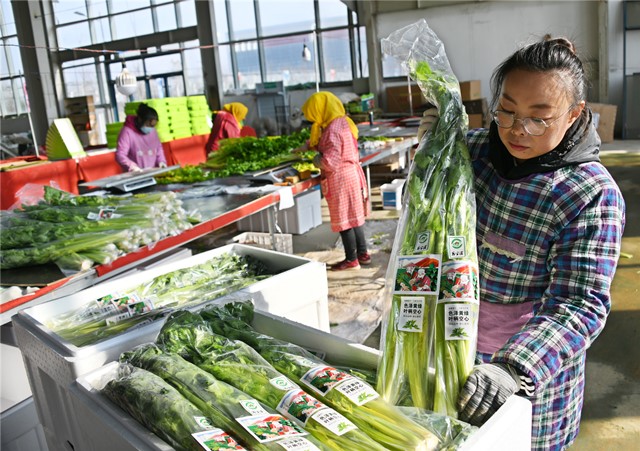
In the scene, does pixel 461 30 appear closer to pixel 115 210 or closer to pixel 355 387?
pixel 115 210

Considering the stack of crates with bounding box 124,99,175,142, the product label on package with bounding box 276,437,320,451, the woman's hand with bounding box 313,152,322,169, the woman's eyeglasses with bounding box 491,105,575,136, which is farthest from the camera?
the stack of crates with bounding box 124,99,175,142

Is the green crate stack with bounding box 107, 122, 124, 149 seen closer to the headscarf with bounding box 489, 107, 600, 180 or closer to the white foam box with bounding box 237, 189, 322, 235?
the white foam box with bounding box 237, 189, 322, 235

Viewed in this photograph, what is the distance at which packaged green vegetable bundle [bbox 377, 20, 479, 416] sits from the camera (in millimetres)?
1134

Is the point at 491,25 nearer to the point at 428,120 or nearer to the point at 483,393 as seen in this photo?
the point at 428,120

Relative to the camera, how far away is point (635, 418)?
107 inches

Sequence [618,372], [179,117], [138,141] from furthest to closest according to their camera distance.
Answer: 1. [179,117]
2. [138,141]
3. [618,372]

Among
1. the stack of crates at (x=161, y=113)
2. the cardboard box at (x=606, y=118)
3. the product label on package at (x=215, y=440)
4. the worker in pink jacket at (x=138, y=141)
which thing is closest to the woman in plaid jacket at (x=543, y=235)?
the product label on package at (x=215, y=440)

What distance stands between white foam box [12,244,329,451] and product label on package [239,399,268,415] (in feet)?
2.24

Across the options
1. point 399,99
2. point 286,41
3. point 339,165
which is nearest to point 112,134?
point 339,165

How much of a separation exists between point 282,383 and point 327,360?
0.25 meters

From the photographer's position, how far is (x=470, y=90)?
1184cm

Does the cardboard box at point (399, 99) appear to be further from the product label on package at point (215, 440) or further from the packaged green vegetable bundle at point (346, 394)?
the product label on package at point (215, 440)

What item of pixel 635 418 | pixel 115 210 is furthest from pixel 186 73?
pixel 635 418

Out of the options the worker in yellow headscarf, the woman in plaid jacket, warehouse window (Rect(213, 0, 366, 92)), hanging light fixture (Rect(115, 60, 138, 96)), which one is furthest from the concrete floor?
warehouse window (Rect(213, 0, 366, 92))
